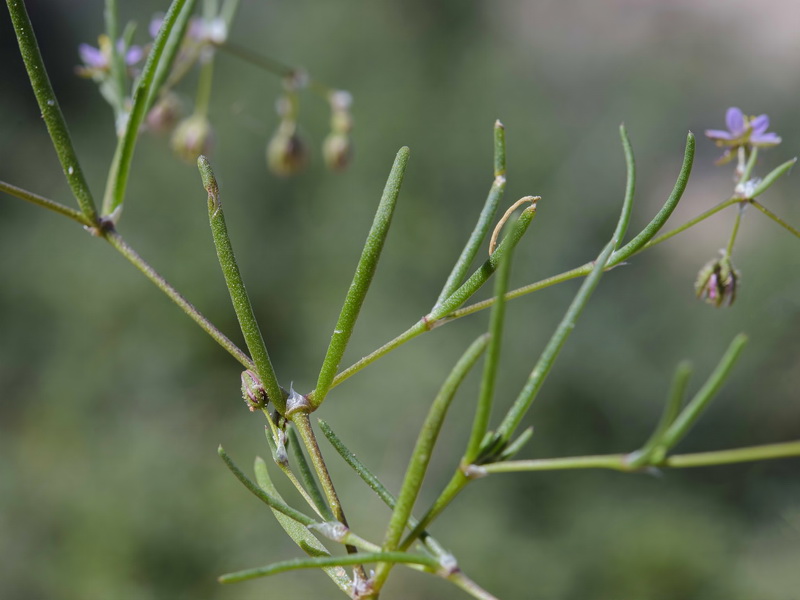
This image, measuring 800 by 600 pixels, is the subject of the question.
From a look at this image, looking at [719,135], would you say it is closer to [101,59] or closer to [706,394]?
[706,394]

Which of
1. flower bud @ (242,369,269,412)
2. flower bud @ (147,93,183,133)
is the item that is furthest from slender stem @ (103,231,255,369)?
flower bud @ (147,93,183,133)

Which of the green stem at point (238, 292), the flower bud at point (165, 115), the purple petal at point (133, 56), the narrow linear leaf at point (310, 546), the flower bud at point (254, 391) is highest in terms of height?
the flower bud at point (165, 115)

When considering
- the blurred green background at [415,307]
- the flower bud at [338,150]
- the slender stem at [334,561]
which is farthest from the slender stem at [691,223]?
the blurred green background at [415,307]

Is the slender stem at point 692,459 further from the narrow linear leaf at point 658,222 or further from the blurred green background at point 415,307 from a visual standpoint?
the blurred green background at point 415,307

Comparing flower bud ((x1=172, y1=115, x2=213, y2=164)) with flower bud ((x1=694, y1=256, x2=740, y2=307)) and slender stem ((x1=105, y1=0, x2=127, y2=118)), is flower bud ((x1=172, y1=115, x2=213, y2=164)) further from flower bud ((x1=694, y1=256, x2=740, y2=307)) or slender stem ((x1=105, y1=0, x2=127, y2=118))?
flower bud ((x1=694, y1=256, x2=740, y2=307))

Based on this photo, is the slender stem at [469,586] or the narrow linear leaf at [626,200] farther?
the narrow linear leaf at [626,200]

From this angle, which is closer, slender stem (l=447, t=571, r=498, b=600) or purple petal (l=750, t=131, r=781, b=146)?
slender stem (l=447, t=571, r=498, b=600)

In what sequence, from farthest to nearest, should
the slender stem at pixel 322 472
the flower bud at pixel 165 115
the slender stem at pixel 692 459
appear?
the flower bud at pixel 165 115 < the slender stem at pixel 322 472 < the slender stem at pixel 692 459
